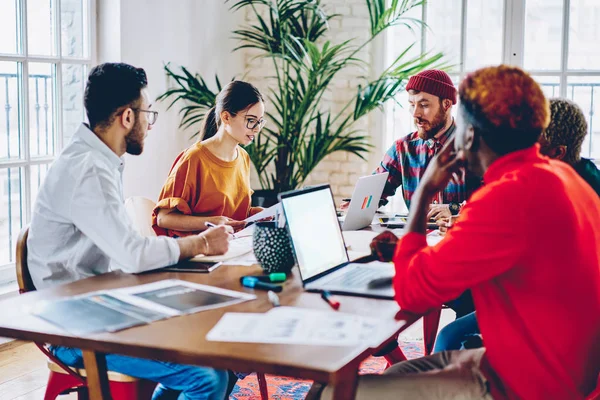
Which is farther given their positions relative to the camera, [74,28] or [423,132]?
[74,28]

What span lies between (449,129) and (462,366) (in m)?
1.90

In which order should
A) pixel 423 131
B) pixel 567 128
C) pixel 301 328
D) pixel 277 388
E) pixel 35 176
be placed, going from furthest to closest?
1. pixel 35 176
2. pixel 423 131
3. pixel 277 388
4. pixel 567 128
5. pixel 301 328

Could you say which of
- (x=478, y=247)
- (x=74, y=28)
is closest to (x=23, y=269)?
(x=478, y=247)

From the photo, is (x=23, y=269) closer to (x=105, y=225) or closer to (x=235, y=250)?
(x=105, y=225)

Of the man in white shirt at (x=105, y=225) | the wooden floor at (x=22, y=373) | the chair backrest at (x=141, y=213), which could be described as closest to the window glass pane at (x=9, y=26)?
the chair backrest at (x=141, y=213)

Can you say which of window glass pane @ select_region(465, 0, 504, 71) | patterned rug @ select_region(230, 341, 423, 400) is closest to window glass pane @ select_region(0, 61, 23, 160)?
patterned rug @ select_region(230, 341, 423, 400)

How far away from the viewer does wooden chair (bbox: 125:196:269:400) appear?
281 centimetres

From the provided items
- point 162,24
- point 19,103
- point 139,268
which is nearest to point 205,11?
point 162,24

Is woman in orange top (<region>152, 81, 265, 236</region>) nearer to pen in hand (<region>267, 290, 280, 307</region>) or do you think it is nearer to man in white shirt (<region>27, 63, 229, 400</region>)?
man in white shirt (<region>27, 63, 229, 400</region>)

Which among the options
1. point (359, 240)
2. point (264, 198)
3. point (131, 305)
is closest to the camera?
point (131, 305)

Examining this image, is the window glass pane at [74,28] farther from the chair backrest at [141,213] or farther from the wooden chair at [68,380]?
the wooden chair at [68,380]

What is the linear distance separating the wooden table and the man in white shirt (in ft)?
0.57

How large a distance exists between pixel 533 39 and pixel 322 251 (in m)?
3.52

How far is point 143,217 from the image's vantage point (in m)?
2.89
